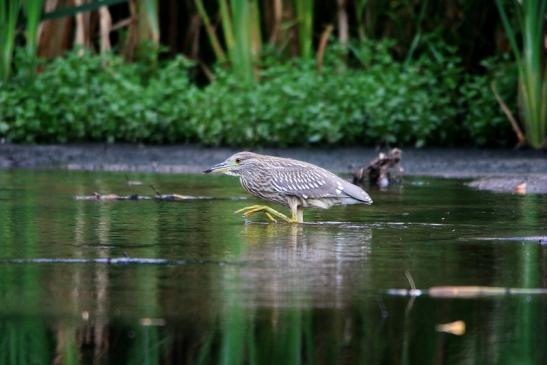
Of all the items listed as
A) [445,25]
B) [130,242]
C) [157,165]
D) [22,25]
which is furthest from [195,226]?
[445,25]

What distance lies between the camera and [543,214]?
10.5m

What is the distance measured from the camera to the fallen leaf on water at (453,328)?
19.8 feet

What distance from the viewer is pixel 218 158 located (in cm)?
1580

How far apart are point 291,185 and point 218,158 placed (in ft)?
18.5

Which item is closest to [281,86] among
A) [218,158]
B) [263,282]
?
[218,158]

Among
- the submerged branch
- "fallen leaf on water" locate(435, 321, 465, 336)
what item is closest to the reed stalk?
the submerged branch

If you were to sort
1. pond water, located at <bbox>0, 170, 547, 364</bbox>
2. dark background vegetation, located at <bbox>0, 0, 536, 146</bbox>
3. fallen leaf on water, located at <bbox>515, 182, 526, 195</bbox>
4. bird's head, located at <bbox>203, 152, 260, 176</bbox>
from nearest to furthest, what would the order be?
pond water, located at <bbox>0, 170, 547, 364</bbox> → bird's head, located at <bbox>203, 152, 260, 176</bbox> → fallen leaf on water, located at <bbox>515, 182, 526, 195</bbox> → dark background vegetation, located at <bbox>0, 0, 536, 146</bbox>

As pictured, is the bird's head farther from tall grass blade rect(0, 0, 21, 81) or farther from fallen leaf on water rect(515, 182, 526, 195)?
tall grass blade rect(0, 0, 21, 81)

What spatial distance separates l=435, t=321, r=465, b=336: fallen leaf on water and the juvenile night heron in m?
3.88

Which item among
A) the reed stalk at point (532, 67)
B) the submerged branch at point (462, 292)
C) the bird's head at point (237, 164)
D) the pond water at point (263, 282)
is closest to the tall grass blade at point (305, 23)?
the reed stalk at point (532, 67)

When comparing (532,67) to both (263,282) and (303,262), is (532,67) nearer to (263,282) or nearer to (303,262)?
(303,262)

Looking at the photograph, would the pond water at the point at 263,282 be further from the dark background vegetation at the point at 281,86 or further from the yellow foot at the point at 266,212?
the dark background vegetation at the point at 281,86

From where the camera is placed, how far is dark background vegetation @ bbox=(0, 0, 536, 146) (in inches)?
646

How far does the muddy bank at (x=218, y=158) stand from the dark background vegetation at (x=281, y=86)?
223mm
